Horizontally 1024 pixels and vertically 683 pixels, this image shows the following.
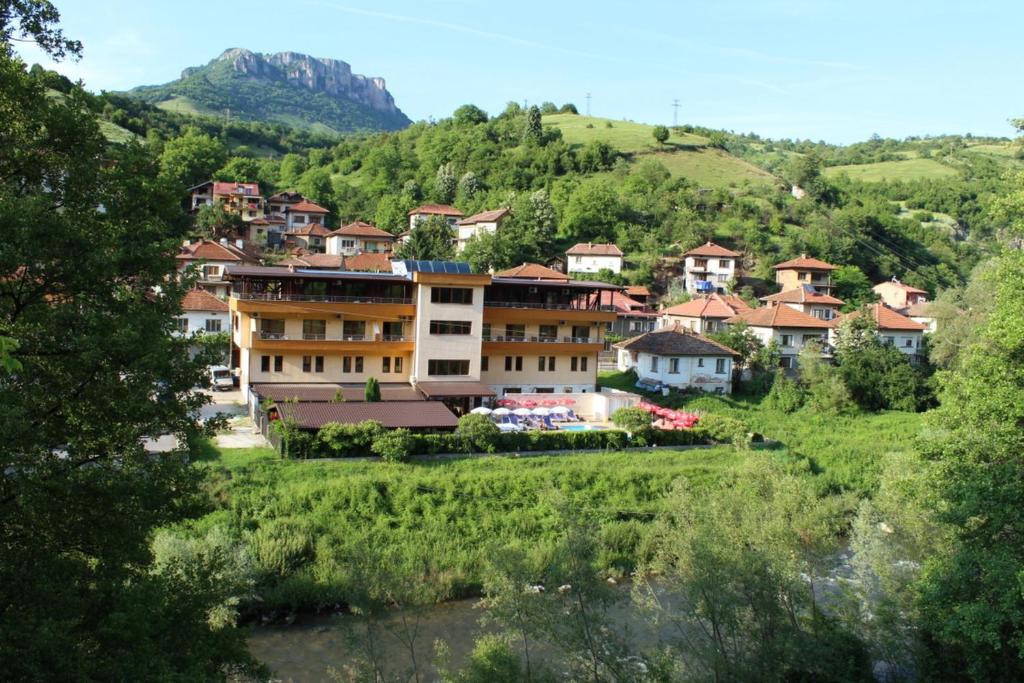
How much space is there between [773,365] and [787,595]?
95.8 feet

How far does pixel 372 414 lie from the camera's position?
95.2 feet

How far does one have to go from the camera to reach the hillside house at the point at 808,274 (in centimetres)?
6303

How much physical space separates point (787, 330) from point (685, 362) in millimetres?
8569

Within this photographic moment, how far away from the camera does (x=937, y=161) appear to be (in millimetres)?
136625

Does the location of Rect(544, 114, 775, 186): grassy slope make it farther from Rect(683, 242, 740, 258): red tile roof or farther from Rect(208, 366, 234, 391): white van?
Rect(208, 366, 234, 391): white van

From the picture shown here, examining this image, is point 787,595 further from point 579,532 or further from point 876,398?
point 876,398

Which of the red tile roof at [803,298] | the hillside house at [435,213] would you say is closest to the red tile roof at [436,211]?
the hillside house at [435,213]

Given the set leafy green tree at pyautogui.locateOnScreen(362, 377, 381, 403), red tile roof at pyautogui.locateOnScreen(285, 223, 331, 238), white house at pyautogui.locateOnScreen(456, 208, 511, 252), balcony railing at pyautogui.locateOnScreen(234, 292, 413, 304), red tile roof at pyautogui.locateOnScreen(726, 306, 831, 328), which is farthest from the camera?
red tile roof at pyautogui.locateOnScreen(285, 223, 331, 238)

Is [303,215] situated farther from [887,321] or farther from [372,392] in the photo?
[887,321]

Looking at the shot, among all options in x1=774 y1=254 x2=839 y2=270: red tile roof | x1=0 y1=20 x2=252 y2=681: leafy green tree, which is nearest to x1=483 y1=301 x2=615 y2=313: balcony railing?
Result: x1=0 y1=20 x2=252 y2=681: leafy green tree

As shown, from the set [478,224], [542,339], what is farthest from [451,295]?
[478,224]

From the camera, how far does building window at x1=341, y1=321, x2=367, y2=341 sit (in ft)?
111

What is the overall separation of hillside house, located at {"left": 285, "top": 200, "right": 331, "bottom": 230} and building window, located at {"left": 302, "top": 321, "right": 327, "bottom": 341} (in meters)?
48.8

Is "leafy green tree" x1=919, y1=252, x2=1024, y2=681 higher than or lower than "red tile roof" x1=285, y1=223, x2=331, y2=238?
lower
